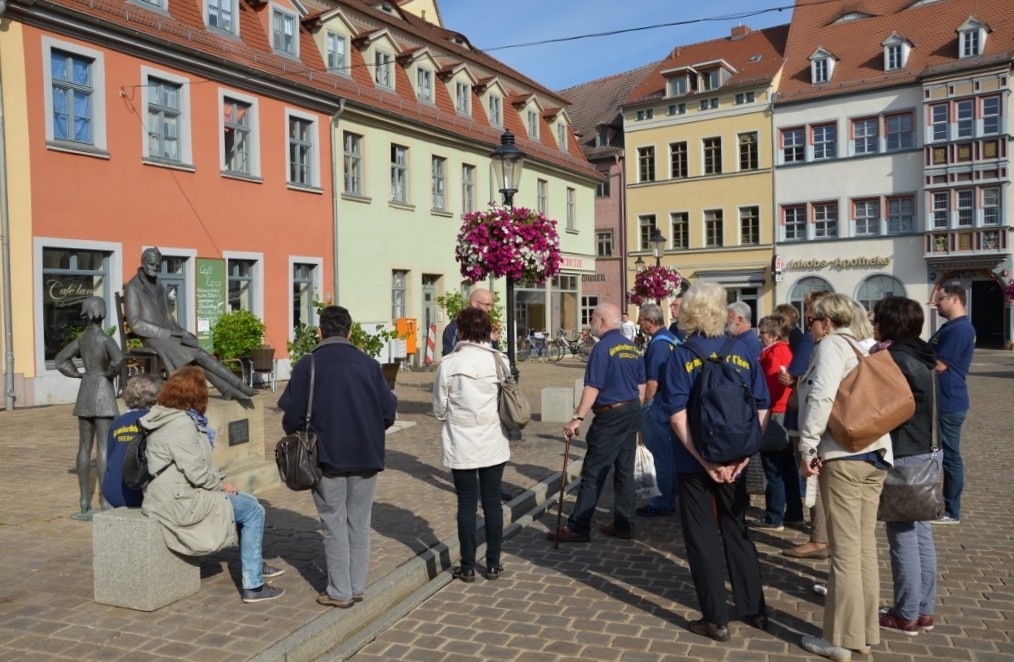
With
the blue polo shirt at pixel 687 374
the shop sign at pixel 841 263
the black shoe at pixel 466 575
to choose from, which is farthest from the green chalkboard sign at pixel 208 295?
the shop sign at pixel 841 263

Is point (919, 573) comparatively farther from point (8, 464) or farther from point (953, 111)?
point (953, 111)

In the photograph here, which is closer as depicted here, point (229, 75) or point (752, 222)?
point (229, 75)

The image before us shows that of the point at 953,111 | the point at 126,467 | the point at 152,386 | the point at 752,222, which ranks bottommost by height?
the point at 126,467

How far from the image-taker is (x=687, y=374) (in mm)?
4539

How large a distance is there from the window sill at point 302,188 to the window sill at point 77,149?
4.84m

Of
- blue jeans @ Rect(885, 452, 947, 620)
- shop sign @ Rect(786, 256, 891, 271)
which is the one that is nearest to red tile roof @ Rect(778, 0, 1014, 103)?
shop sign @ Rect(786, 256, 891, 271)

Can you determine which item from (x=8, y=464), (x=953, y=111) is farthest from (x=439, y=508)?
(x=953, y=111)

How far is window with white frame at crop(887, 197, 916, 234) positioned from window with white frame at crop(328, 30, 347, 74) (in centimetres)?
2446

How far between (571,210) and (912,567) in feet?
98.1

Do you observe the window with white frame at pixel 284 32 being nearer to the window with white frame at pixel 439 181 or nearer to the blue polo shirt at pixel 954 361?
the window with white frame at pixel 439 181

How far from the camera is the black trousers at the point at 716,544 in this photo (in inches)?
177

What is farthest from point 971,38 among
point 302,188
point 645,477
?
point 645,477

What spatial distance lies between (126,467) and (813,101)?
3808 cm

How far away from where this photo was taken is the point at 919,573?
453 cm
